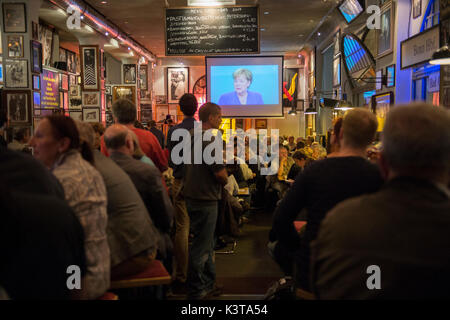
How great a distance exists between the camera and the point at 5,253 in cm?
142

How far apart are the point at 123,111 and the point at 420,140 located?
9.28 feet

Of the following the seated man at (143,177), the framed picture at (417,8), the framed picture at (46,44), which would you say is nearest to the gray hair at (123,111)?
the seated man at (143,177)

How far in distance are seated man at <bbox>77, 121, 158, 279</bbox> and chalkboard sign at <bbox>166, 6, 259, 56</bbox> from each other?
560cm

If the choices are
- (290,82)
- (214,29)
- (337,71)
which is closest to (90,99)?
(214,29)

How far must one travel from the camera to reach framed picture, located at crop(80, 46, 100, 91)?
11.4 meters

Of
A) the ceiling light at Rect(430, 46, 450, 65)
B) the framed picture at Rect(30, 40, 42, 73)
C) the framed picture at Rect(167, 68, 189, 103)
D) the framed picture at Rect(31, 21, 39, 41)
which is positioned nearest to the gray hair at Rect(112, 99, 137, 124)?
the ceiling light at Rect(430, 46, 450, 65)

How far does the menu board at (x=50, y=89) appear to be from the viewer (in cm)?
1048

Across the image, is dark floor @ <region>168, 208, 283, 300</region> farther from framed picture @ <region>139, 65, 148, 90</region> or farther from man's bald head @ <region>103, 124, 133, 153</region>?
framed picture @ <region>139, 65, 148, 90</region>

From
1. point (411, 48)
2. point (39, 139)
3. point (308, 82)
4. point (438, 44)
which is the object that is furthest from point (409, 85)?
point (308, 82)

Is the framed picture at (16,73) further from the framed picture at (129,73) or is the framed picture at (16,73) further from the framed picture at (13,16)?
the framed picture at (129,73)

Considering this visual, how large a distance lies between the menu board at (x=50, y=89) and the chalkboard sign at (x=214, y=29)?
436 centimetres

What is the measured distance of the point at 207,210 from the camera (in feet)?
11.6

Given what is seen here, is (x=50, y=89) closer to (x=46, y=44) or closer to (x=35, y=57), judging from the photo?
(x=46, y=44)
